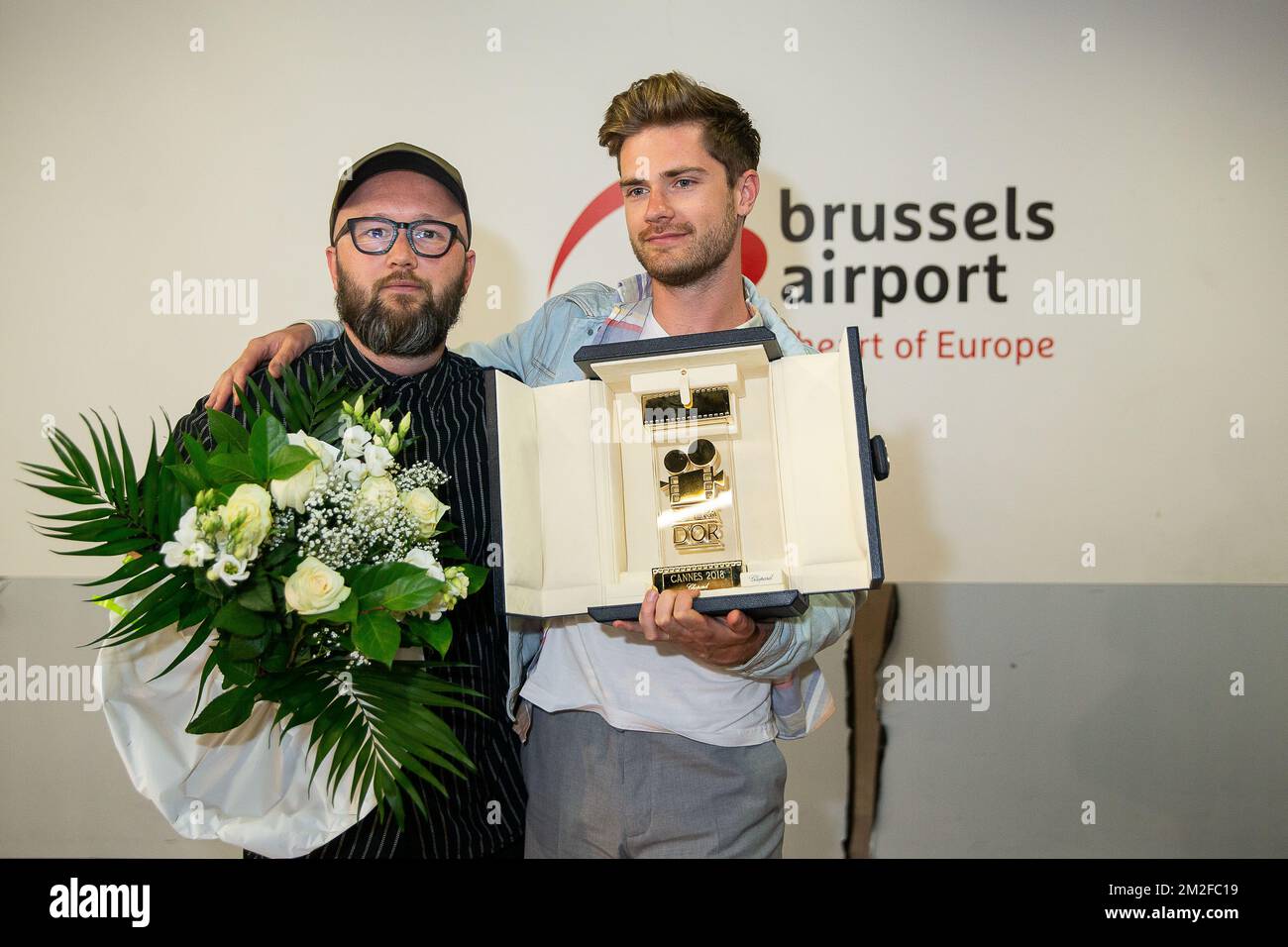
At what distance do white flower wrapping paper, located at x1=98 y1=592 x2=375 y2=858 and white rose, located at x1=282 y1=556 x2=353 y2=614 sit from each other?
0.32 m

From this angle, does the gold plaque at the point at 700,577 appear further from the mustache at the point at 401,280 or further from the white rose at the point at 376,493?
the mustache at the point at 401,280

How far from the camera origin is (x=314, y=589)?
1.68 meters

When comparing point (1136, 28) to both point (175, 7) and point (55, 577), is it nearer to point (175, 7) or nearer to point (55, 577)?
point (175, 7)

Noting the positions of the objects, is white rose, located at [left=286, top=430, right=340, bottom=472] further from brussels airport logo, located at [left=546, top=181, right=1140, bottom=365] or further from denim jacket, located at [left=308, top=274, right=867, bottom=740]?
brussels airport logo, located at [left=546, top=181, right=1140, bottom=365]

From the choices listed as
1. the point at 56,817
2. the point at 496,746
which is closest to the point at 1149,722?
the point at 496,746

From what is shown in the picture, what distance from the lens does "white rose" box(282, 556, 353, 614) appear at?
1.68 m

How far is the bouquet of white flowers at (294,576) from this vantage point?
1716mm

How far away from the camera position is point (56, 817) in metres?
3.60

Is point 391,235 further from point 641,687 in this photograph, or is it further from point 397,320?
point 641,687

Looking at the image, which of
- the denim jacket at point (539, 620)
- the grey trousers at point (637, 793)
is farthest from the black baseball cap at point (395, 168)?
the grey trousers at point (637, 793)

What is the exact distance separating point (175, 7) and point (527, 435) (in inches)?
101

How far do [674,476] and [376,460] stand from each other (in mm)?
617
